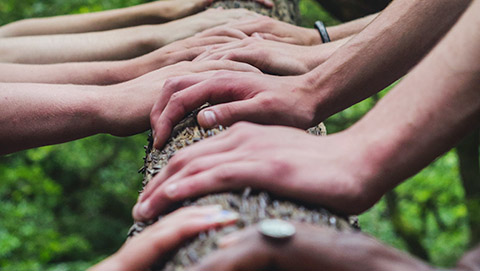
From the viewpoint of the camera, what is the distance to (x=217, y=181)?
0.97 meters

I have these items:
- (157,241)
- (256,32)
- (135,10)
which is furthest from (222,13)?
(157,241)

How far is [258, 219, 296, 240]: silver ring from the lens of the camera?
2.56ft

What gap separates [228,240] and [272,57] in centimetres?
103

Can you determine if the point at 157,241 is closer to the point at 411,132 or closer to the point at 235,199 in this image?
the point at 235,199

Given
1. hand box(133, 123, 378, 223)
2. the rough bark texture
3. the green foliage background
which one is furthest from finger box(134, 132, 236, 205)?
the green foliage background

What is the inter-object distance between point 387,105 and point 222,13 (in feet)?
5.05

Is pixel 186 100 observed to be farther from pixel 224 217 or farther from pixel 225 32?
pixel 225 32

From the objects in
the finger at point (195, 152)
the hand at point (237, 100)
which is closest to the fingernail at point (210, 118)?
the hand at point (237, 100)

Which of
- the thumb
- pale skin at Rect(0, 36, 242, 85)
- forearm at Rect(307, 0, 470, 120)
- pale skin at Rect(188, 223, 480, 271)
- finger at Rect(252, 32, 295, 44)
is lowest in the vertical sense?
pale skin at Rect(188, 223, 480, 271)

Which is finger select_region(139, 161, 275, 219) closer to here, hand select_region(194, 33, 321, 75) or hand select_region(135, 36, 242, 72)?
hand select_region(194, 33, 321, 75)

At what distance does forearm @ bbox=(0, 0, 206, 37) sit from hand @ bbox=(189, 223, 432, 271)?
2.25 meters

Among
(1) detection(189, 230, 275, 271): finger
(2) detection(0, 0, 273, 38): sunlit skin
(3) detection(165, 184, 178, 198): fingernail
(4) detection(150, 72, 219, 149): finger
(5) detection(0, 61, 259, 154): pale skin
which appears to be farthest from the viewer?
(2) detection(0, 0, 273, 38): sunlit skin

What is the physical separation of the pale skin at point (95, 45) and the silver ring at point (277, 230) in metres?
1.77

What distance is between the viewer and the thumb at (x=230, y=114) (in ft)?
4.39
